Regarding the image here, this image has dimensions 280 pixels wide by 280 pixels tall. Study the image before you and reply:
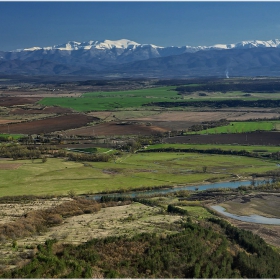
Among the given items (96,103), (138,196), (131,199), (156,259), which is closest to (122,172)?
(138,196)

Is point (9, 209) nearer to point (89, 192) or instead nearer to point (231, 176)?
point (89, 192)

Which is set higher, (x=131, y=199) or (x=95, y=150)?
(x=95, y=150)

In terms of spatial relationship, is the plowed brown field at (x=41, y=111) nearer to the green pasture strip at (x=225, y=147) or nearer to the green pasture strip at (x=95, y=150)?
the green pasture strip at (x=95, y=150)

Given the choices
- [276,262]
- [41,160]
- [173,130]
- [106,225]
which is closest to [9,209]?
[106,225]

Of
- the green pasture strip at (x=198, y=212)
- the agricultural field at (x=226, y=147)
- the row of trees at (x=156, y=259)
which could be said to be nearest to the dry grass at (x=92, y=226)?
the row of trees at (x=156, y=259)

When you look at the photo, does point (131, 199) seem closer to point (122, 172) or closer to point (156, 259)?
point (122, 172)

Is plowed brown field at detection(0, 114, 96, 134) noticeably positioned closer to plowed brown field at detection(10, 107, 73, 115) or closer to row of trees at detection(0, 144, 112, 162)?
plowed brown field at detection(10, 107, 73, 115)

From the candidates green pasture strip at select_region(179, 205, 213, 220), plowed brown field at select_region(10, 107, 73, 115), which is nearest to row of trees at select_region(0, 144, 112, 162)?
green pasture strip at select_region(179, 205, 213, 220)
